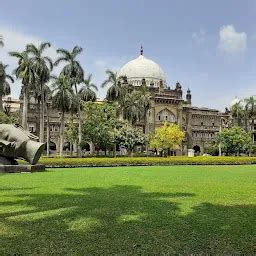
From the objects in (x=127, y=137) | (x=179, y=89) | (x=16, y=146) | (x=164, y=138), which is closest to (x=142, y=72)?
(x=179, y=89)

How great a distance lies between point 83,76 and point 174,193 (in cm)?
3614

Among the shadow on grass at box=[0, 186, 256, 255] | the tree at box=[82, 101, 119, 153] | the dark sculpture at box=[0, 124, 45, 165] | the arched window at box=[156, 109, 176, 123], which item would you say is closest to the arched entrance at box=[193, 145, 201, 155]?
the arched window at box=[156, 109, 176, 123]

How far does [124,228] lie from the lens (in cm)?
843

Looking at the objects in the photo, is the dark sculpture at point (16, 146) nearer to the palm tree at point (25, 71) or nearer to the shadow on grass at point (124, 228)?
the shadow on grass at point (124, 228)

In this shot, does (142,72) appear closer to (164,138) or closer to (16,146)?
(164,138)

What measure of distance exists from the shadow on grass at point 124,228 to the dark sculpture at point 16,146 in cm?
1203

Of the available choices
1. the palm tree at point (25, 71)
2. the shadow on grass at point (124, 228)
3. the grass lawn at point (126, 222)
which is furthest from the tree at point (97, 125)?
the shadow on grass at point (124, 228)

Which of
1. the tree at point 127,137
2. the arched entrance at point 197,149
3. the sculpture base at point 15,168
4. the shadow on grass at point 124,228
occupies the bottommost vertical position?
the shadow on grass at point 124,228

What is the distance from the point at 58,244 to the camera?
723cm

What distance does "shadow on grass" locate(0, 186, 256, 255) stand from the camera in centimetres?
704

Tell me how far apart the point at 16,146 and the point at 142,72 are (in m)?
63.8

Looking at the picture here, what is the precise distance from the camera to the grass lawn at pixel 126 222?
7094 mm

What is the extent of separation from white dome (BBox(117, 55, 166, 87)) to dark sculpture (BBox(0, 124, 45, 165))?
5986 centimetres

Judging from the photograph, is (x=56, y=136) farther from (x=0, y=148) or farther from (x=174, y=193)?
(x=174, y=193)
